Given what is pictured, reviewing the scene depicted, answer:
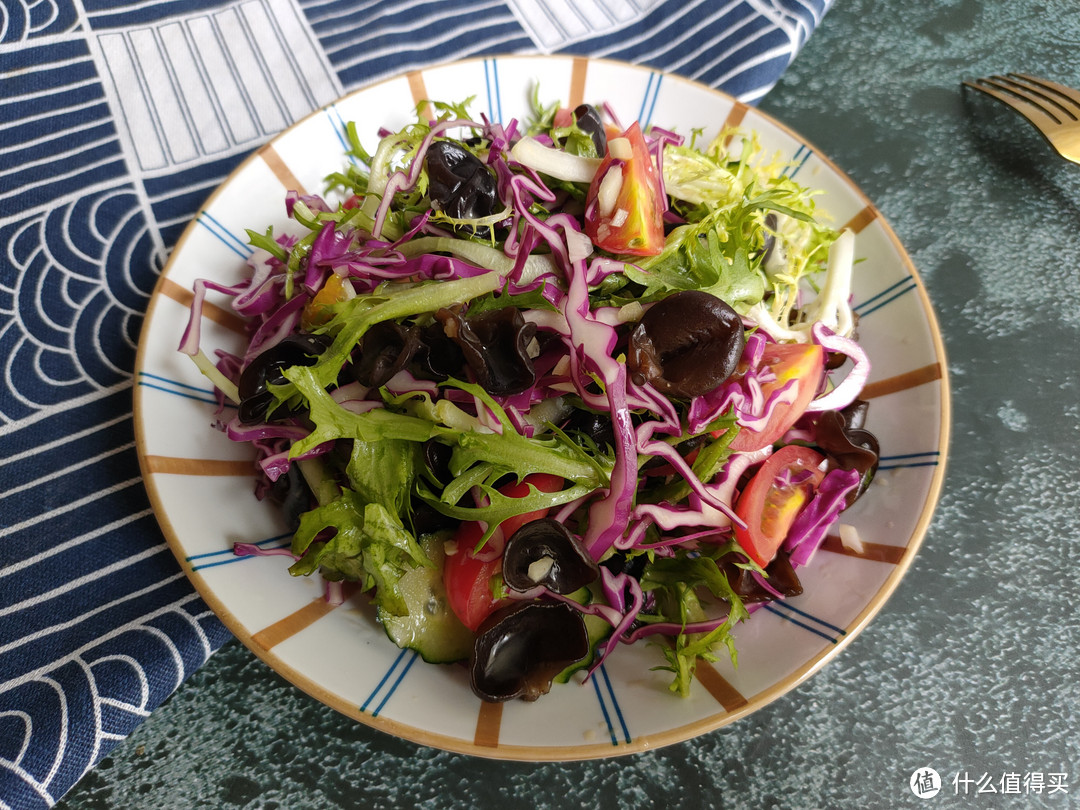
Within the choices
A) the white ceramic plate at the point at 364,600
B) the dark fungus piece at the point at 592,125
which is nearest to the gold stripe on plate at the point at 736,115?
the white ceramic plate at the point at 364,600

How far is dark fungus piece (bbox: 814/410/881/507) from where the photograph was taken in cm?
178

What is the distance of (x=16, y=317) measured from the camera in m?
2.21

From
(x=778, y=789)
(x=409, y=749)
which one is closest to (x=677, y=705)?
(x=778, y=789)

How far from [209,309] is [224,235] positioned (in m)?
0.23

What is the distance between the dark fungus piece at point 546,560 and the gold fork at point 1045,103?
252 cm

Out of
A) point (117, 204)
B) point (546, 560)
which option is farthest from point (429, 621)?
point (117, 204)

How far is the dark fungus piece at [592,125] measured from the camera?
2.06 m

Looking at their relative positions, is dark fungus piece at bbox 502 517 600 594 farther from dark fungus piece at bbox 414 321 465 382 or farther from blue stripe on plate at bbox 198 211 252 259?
blue stripe on plate at bbox 198 211 252 259

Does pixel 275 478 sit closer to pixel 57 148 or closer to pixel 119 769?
pixel 119 769

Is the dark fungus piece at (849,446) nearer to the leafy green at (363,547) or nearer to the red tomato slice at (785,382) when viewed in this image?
the red tomato slice at (785,382)

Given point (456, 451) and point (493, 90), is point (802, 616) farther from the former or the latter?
point (493, 90)

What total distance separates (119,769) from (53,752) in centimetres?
17

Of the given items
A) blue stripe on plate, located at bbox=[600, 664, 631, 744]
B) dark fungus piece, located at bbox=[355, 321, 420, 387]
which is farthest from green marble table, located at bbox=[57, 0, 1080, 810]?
dark fungus piece, located at bbox=[355, 321, 420, 387]

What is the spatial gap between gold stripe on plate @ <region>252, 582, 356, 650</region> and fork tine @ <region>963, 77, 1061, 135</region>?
120 inches
